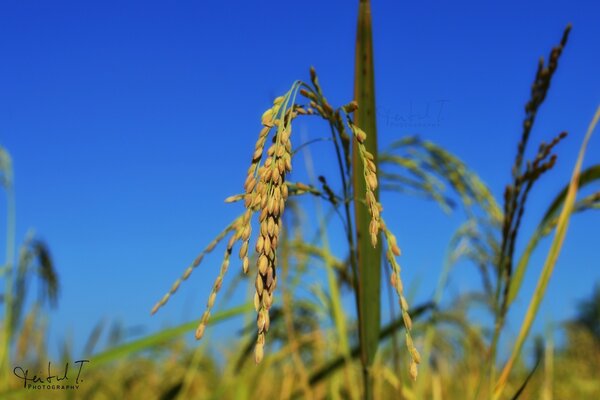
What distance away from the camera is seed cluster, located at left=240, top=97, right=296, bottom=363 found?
736mm

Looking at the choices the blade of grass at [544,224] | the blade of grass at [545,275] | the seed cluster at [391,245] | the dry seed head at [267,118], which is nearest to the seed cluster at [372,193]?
the seed cluster at [391,245]

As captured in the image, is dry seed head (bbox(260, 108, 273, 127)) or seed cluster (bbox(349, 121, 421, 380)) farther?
dry seed head (bbox(260, 108, 273, 127))

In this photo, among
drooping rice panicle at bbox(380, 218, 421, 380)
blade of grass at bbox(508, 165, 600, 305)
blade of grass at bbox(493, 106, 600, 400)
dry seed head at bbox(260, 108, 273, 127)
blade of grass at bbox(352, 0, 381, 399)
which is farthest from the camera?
blade of grass at bbox(508, 165, 600, 305)

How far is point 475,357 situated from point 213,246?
7.42 ft

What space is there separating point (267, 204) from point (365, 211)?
375mm

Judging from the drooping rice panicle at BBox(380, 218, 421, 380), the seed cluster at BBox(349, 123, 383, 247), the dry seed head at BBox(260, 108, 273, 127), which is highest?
the dry seed head at BBox(260, 108, 273, 127)

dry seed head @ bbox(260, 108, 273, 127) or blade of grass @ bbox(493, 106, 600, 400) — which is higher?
dry seed head @ bbox(260, 108, 273, 127)

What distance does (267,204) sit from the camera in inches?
31.1

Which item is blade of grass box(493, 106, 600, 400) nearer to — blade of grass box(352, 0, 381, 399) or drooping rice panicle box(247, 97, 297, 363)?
blade of grass box(352, 0, 381, 399)

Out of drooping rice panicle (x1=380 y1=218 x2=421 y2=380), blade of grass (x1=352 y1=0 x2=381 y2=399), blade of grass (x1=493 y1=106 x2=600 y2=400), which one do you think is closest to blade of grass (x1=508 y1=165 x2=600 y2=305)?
blade of grass (x1=493 y1=106 x2=600 y2=400)

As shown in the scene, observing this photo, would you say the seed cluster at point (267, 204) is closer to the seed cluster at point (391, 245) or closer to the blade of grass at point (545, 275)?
the seed cluster at point (391, 245)

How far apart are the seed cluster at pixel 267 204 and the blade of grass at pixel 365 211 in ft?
0.78

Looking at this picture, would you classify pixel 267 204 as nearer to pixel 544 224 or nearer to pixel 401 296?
pixel 401 296

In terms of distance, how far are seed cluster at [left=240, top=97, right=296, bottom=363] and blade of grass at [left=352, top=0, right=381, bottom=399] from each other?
0.24 metres
